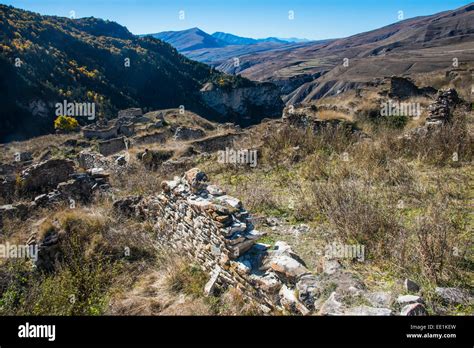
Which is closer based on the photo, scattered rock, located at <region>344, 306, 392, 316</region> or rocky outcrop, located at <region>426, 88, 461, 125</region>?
scattered rock, located at <region>344, 306, 392, 316</region>

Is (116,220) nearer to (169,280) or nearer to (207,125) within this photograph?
(169,280)

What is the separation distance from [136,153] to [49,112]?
50.1 metres

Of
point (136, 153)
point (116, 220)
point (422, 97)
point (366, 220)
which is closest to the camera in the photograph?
point (366, 220)

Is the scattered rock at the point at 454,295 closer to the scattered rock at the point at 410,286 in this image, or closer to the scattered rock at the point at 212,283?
the scattered rock at the point at 410,286

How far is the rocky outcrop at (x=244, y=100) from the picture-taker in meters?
75.2

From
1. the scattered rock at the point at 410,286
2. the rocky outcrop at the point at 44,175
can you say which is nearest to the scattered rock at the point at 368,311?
the scattered rock at the point at 410,286

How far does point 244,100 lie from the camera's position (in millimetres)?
76188

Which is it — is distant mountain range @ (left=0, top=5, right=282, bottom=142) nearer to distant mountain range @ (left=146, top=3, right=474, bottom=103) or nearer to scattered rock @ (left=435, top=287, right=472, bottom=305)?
distant mountain range @ (left=146, top=3, right=474, bottom=103)

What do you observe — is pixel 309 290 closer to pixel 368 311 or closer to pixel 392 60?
pixel 368 311

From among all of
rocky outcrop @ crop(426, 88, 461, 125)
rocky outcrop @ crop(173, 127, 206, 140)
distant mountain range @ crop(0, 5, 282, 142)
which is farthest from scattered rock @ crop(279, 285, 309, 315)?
distant mountain range @ crop(0, 5, 282, 142)

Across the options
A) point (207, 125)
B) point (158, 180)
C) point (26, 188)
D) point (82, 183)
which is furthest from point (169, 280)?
point (207, 125)

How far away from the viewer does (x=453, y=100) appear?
1030 cm

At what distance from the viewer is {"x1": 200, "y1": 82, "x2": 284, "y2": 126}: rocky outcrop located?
75250 mm

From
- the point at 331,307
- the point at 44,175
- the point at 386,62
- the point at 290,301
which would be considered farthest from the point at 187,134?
the point at 386,62
